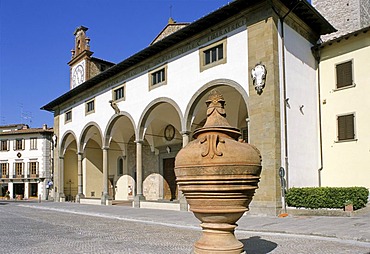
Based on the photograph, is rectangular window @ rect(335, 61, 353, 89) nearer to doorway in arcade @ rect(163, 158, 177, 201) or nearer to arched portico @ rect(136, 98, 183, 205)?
arched portico @ rect(136, 98, 183, 205)

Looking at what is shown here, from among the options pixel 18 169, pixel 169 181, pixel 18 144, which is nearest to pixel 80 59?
pixel 169 181

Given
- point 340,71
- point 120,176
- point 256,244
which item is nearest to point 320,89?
point 340,71

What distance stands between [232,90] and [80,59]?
64.9 ft

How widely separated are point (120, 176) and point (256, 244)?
24202mm

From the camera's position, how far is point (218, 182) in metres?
5.21

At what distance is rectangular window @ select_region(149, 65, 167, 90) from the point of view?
2170 cm

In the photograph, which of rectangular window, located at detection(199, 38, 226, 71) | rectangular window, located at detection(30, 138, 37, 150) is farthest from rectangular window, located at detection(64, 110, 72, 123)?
rectangular window, located at detection(30, 138, 37, 150)

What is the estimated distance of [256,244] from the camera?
8.80m

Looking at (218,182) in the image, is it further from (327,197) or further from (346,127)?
(346,127)

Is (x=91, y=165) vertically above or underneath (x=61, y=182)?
above

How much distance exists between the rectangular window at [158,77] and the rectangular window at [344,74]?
858 centimetres

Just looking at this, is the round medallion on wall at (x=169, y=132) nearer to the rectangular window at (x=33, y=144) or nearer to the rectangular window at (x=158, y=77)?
the rectangular window at (x=158, y=77)

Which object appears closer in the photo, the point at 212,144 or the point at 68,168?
the point at 212,144

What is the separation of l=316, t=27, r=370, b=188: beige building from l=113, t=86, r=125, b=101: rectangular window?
12.0 meters
